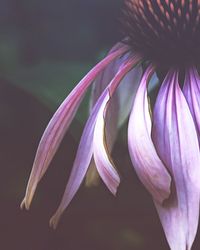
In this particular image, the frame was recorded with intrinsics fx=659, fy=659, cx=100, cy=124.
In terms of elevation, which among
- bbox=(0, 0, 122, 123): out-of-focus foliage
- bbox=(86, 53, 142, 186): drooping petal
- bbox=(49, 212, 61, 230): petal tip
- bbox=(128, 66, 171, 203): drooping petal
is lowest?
bbox=(49, 212, 61, 230): petal tip

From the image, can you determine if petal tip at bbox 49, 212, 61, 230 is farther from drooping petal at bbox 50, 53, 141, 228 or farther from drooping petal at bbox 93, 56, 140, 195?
drooping petal at bbox 93, 56, 140, 195

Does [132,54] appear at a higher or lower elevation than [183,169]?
higher

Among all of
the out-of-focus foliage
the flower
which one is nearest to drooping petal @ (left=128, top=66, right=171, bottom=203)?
the flower

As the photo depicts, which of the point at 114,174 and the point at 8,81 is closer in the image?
the point at 114,174

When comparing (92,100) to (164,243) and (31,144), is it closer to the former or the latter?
(31,144)

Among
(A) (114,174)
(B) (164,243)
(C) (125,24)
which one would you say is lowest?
(B) (164,243)

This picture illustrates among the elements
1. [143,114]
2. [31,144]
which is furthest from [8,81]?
[143,114]
